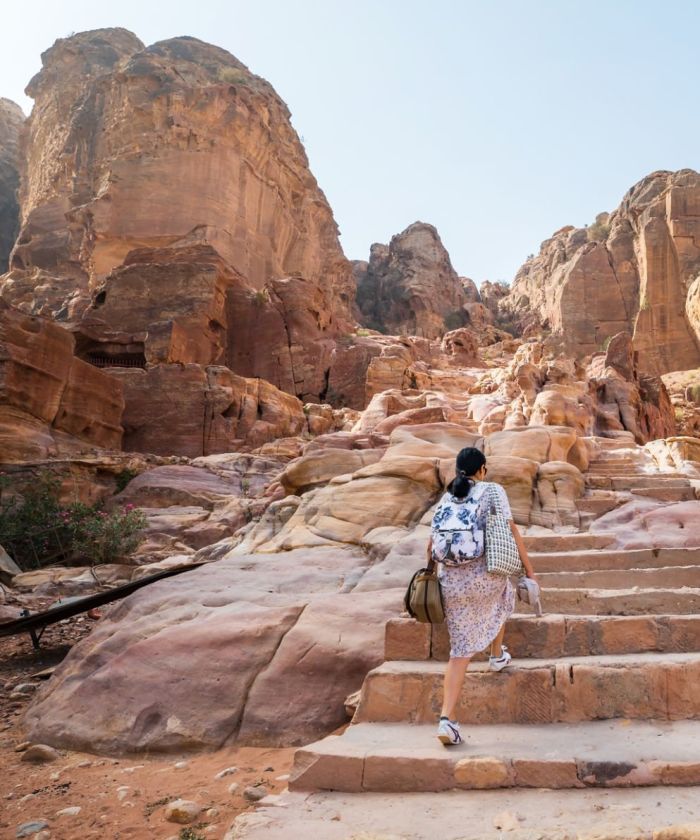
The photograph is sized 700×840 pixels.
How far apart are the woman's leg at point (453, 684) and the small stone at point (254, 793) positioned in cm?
109

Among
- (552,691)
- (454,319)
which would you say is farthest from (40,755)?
(454,319)

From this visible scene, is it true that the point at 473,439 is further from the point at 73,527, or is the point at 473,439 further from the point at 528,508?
the point at 73,527

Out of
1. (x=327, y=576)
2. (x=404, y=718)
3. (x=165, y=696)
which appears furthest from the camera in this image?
(x=327, y=576)

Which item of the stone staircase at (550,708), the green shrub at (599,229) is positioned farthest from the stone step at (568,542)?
the green shrub at (599,229)

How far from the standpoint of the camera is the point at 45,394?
17.9 m

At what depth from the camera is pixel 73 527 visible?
13.0 meters

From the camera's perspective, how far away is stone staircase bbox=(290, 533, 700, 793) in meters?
3.06

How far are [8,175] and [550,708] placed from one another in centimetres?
6731

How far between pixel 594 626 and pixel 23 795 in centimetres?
354

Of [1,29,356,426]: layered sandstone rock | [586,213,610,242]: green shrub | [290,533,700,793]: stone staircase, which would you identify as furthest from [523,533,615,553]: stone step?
[586,213,610,242]: green shrub

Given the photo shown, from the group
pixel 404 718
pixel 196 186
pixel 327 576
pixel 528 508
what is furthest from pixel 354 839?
pixel 196 186

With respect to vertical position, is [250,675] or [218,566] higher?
[218,566]

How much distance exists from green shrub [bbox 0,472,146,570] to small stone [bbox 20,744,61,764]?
7691mm

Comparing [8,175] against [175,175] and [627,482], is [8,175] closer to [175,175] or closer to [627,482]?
[175,175]
